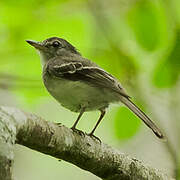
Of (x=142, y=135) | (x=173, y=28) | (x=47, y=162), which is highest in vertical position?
(x=173, y=28)

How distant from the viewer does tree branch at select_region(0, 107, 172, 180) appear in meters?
2.84

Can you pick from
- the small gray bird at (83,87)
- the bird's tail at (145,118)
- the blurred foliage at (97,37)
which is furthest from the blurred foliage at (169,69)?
the small gray bird at (83,87)

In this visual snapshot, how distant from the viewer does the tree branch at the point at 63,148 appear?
2.84 meters

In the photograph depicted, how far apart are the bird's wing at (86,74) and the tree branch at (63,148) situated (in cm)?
116

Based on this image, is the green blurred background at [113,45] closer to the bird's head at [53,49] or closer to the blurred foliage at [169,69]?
the blurred foliage at [169,69]

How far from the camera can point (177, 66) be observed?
4.18 metres

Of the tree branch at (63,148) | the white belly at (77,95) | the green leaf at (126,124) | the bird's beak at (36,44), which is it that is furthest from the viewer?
the bird's beak at (36,44)

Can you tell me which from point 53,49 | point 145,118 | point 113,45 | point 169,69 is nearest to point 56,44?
point 53,49

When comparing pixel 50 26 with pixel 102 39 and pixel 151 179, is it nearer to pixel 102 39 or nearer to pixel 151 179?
pixel 102 39

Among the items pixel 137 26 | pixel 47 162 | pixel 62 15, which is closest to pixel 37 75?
pixel 62 15

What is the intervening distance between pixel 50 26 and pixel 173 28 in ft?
3.94

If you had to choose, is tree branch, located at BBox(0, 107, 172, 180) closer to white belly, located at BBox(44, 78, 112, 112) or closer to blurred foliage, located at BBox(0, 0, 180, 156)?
blurred foliage, located at BBox(0, 0, 180, 156)

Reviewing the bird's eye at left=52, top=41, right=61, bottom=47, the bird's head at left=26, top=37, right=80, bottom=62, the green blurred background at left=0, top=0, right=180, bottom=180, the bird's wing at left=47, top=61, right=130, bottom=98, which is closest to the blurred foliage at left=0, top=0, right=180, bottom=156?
the green blurred background at left=0, top=0, right=180, bottom=180

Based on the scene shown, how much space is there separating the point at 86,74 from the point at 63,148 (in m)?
1.79
